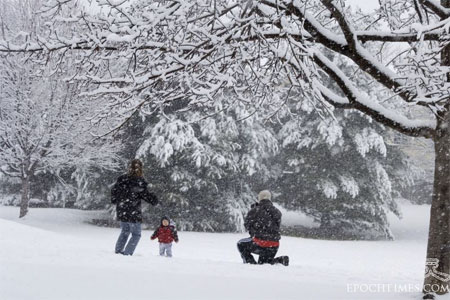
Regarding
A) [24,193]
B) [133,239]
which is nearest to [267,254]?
[133,239]

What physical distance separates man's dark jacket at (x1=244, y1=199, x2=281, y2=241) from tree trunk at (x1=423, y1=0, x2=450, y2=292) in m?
2.64

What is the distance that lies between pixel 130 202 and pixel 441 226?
472cm

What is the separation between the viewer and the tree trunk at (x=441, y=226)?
5.18 metres

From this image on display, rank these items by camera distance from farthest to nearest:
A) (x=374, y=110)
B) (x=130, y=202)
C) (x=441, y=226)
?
1. (x=130, y=202)
2. (x=374, y=110)
3. (x=441, y=226)

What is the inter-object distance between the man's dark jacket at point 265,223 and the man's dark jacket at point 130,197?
5.64ft

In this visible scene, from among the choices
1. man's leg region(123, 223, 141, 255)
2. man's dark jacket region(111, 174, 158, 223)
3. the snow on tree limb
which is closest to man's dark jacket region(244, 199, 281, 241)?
man's dark jacket region(111, 174, 158, 223)

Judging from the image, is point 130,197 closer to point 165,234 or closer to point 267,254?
point 267,254

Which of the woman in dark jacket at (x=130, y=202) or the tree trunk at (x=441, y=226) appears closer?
the tree trunk at (x=441, y=226)

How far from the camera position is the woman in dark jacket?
24.8 ft

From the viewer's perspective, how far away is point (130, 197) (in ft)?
24.8

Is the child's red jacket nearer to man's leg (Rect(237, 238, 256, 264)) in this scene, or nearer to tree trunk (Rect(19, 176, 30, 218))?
man's leg (Rect(237, 238, 256, 264))

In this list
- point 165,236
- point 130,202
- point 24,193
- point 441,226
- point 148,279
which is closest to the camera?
point 148,279

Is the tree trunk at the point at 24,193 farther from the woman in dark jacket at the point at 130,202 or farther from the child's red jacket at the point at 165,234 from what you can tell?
the woman in dark jacket at the point at 130,202

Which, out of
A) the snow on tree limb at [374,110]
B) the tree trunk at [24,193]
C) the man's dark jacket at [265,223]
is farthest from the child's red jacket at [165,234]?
the tree trunk at [24,193]
